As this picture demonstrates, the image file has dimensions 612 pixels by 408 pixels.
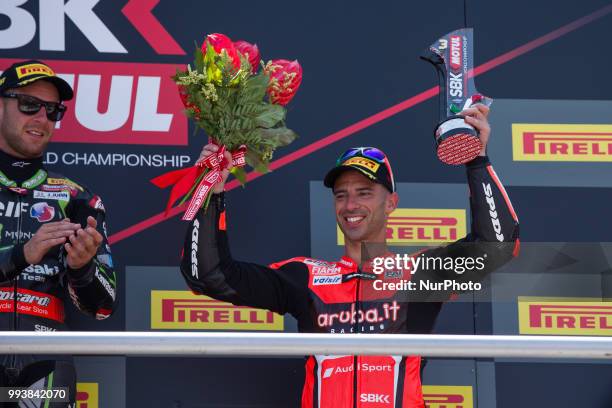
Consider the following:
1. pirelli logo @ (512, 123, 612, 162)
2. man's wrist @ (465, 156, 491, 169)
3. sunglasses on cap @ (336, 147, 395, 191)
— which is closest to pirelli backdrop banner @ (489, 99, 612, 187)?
pirelli logo @ (512, 123, 612, 162)

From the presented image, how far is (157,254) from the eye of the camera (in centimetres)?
404

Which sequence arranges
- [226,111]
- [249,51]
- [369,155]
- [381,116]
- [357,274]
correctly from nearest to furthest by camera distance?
[226,111], [249,51], [357,274], [369,155], [381,116]

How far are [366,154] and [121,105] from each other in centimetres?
96

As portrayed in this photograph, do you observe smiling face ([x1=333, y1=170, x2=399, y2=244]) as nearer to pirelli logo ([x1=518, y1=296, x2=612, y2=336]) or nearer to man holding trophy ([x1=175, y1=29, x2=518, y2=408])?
man holding trophy ([x1=175, y1=29, x2=518, y2=408])

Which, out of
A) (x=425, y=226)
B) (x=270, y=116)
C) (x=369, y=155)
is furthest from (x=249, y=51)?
(x=425, y=226)

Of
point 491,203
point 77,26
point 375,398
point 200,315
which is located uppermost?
point 77,26

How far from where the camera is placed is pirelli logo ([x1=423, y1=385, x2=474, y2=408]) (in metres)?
4.00

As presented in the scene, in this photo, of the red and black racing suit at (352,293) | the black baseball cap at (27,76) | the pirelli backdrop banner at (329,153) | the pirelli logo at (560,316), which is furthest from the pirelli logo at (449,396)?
the black baseball cap at (27,76)

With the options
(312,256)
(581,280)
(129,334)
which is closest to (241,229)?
(312,256)

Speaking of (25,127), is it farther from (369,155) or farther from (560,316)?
(560,316)

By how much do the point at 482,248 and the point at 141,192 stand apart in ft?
4.26

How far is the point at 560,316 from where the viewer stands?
13.4 feet

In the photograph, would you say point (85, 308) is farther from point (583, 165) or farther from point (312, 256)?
point (583, 165)

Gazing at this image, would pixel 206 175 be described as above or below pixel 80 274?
above
